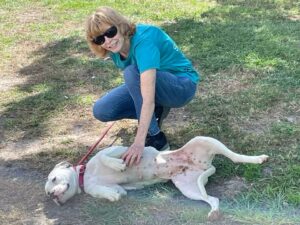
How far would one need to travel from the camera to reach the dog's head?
2.91 meters

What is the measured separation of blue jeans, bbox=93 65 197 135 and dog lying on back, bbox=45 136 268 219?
0.38 m

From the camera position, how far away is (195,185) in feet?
9.55

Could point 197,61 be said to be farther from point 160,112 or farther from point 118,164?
point 118,164

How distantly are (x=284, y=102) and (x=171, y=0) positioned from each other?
12.9ft

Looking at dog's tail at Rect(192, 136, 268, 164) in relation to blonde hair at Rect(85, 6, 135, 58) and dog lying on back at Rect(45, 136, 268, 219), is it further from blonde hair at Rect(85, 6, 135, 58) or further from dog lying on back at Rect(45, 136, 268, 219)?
blonde hair at Rect(85, 6, 135, 58)

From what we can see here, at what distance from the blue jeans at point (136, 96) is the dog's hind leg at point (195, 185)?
0.51m

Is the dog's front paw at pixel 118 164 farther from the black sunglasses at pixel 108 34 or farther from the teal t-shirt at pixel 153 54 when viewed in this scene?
the black sunglasses at pixel 108 34

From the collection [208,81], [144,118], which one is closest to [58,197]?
[144,118]

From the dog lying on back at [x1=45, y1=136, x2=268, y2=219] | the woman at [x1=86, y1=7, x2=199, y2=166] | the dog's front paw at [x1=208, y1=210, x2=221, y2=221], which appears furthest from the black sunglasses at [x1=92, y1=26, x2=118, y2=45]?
the dog's front paw at [x1=208, y1=210, x2=221, y2=221]

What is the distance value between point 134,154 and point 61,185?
1.37 ft

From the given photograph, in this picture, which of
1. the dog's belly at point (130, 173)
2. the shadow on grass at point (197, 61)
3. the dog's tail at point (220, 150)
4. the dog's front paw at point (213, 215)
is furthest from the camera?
the shadow on grass at point (197, 61)

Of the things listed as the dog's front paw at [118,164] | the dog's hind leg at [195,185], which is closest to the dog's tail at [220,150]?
the dog's hind leg at [195,185]

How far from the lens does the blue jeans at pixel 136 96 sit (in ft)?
10.6

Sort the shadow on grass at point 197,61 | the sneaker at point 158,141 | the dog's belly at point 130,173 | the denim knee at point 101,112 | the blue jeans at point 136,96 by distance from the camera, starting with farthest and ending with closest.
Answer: the shadow on grass at point 197,61 → the denim knee at point 101,112 → the sneaker at point 158,141 → the blue jeans at point 136,96 → the dog's belly at point 130,173
